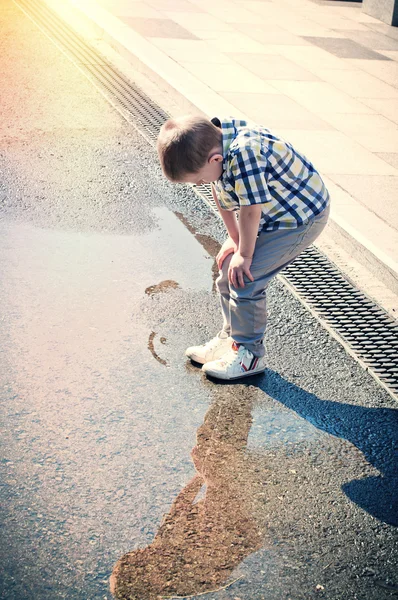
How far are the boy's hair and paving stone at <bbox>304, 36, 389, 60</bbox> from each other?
25.9ft

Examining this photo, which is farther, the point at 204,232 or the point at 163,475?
the point at 204,232

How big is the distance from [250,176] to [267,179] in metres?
0.14

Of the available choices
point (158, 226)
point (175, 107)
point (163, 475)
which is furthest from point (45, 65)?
point (163, 475)

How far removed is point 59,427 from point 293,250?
132cm

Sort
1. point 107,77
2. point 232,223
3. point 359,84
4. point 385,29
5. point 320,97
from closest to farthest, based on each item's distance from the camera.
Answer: point 232,223 < point 320,97 < point 107,77 < point 359,84 < point 385,29

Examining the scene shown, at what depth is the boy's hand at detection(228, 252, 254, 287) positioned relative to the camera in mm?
3395

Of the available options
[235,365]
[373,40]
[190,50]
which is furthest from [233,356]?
[373,40]

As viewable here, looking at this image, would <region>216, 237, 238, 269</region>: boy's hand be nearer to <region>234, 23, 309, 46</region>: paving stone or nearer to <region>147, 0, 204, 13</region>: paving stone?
<region>234, 23, 309, 46</region>: paving stone

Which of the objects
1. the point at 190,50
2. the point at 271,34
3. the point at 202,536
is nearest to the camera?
the point at 202,536

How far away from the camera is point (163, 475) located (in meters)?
3.02

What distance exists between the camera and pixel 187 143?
3.09 metres

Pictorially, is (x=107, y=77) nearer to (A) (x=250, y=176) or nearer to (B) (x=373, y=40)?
(B) (x=373, y=40)

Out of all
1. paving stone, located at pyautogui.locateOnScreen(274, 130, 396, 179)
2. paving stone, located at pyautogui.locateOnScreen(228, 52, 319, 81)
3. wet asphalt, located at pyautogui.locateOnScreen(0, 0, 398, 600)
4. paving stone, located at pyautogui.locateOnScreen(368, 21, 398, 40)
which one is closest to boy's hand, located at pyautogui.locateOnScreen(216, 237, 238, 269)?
wet asphalt, located at pyautogui.locateOnScreen(0, 0, 398, 600)

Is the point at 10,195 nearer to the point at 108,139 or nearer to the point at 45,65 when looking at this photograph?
the point at 108,139
